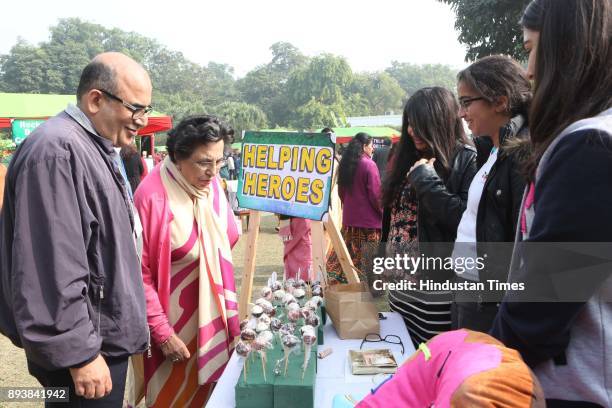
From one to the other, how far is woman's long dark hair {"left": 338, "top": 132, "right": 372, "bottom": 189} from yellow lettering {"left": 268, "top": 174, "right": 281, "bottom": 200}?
82.7 inches

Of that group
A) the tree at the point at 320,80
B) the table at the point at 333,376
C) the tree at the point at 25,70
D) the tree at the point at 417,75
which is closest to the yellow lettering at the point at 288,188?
the table at the point at 333,376

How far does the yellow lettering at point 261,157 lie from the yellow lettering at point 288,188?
0.68ft

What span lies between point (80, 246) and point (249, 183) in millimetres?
1592

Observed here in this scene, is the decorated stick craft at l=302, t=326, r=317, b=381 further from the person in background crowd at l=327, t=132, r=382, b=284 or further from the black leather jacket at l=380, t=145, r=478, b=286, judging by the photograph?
the person in background crowd at l=327, t=132, r=382, b=284

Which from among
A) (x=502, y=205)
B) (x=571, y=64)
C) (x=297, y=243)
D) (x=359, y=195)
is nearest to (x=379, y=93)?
(x=359, y=195)

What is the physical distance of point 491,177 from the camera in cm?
171

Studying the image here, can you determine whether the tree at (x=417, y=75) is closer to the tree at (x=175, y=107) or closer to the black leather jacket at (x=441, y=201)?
the tree at (x=175, y=107)

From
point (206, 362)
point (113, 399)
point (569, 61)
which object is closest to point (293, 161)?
point (206, 362)

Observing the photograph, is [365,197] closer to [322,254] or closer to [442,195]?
[322,254]

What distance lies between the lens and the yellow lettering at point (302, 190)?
265cm

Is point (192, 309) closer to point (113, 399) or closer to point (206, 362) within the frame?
point (206, 362)

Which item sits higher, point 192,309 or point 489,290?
point 489,290

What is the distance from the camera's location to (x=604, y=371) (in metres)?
0.88

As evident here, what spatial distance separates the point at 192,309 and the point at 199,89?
3607 inches
